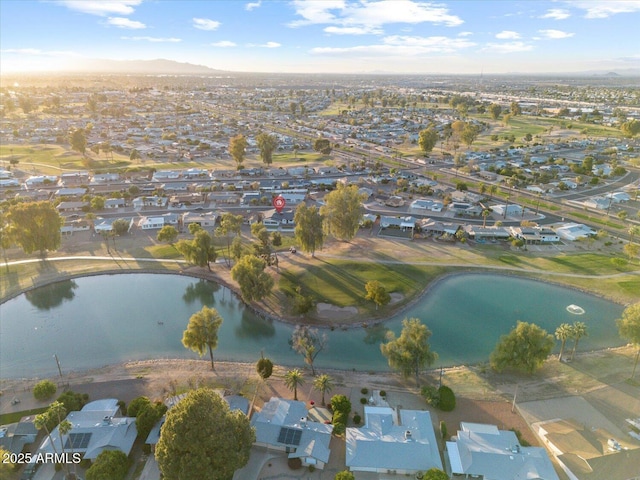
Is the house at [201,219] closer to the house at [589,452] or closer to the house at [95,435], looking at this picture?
the house at [95,435]

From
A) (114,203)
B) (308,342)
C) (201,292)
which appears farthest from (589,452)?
(114,203)

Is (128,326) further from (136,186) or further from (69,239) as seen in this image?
(136,186)

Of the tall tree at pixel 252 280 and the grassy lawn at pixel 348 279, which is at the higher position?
the tall tree at pixel 252 280

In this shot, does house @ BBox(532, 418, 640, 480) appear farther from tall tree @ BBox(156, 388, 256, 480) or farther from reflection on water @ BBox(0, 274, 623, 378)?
tall tree @ BBox(156, 388, 256, 480)

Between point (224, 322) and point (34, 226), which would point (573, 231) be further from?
point (34, 226)

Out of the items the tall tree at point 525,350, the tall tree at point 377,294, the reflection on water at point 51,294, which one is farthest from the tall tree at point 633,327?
the reflection on water at point 51,294
